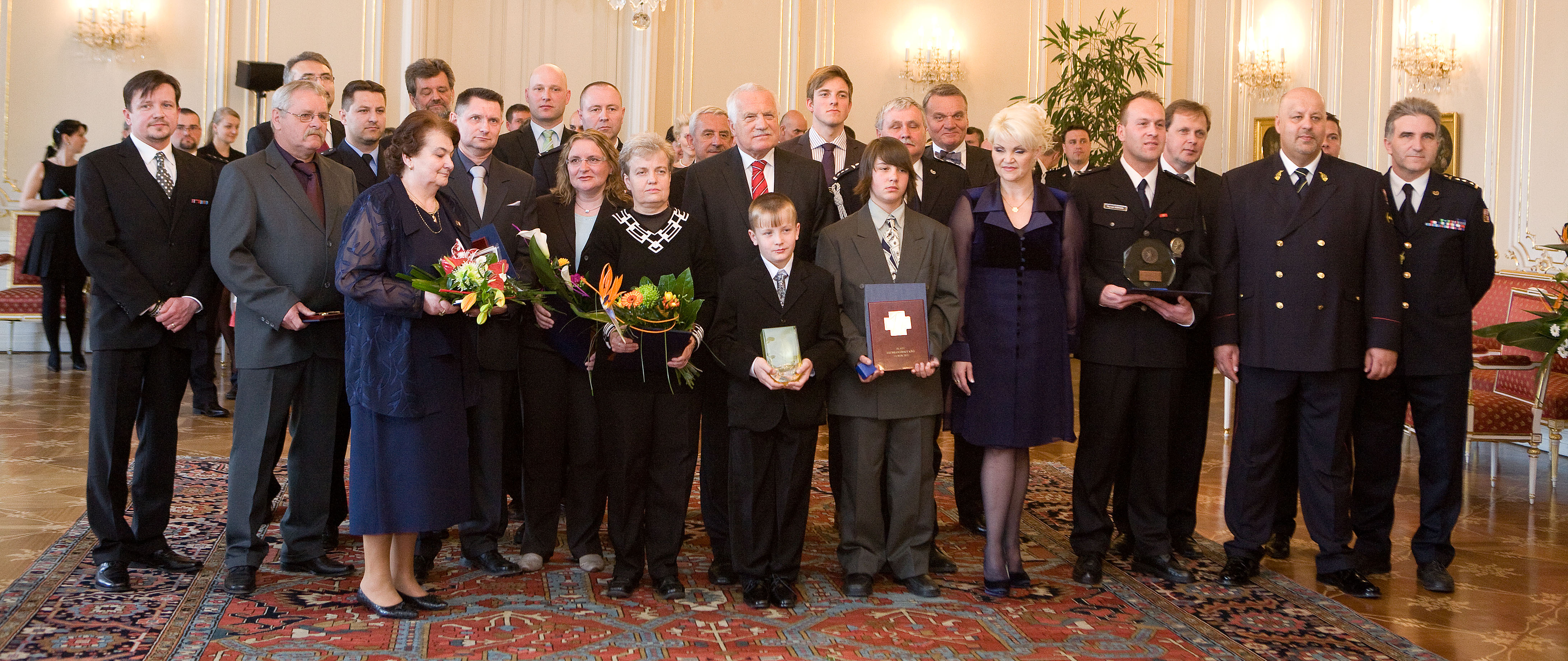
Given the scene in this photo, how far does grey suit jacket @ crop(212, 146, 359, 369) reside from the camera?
3.84 meters

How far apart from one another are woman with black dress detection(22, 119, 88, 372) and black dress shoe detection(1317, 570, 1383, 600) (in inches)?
289

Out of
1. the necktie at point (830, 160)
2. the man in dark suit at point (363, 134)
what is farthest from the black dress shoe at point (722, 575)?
the man in dark suit at point (363, 134)

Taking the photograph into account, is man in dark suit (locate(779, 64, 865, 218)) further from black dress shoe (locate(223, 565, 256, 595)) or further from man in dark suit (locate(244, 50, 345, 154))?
black dress shoe (locate(223, 565, 256, 595))

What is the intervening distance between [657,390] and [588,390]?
304 millimetres

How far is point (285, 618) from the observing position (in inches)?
141

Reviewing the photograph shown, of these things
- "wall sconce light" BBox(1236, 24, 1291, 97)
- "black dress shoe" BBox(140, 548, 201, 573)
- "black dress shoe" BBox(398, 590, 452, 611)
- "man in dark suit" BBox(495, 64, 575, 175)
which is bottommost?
"black dress shoe" BBox(398, 590, 452, 611)

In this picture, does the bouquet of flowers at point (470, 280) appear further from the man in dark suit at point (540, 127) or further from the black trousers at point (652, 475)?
the man in dark suit at point (540, 127)

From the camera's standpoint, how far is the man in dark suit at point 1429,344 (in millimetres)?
4227

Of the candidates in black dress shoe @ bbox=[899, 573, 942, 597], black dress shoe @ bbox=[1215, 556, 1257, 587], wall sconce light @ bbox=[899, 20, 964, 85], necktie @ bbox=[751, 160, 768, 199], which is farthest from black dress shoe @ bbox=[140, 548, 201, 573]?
wall sconce light @ bbox=[899, 20, 964, 85]

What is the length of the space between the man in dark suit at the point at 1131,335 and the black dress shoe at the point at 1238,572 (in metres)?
0.11

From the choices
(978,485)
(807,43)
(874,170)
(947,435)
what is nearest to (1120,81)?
(807,43)

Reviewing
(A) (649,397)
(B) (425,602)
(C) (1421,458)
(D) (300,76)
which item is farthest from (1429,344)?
(D) (300,76)

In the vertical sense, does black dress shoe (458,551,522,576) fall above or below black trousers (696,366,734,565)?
below

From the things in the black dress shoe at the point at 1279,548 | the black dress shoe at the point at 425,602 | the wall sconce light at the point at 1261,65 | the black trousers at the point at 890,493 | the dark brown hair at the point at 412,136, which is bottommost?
the black dress shoe at the point at 425,602
